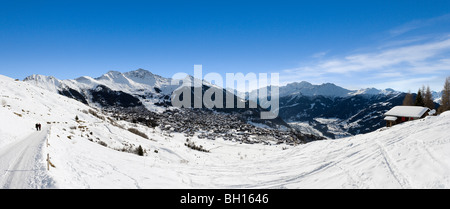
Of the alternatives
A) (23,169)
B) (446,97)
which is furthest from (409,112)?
(23,169)

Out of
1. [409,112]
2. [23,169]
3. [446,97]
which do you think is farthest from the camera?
[446,97]

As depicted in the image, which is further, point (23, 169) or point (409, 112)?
point (409, 112)

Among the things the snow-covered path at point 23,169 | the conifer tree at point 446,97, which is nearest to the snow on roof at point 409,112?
the conifer tree at point 446,97

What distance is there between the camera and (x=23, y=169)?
13.0 metres

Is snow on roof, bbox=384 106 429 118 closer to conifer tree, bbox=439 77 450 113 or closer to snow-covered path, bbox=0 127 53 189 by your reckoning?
conifer tree, bbox=439 77 450 113

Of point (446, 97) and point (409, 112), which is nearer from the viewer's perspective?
point (409, 112)

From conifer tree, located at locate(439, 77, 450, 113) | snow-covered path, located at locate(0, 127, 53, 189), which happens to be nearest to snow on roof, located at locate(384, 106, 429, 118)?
conifer tree, located at locate(439, 77, 450, 113)

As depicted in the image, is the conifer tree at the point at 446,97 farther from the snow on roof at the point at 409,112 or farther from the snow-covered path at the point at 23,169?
the snow-covered path at the point at 23,169

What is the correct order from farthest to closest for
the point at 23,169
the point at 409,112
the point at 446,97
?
the point at 446,97 → the point at 409,112 → the point at 23,169

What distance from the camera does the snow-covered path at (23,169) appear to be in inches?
426

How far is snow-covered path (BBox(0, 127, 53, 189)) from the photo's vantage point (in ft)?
35.5

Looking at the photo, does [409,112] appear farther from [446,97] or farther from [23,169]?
[23,169]

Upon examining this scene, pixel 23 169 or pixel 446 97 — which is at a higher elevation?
pixel 446 97

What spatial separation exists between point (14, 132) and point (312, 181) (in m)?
32.1
